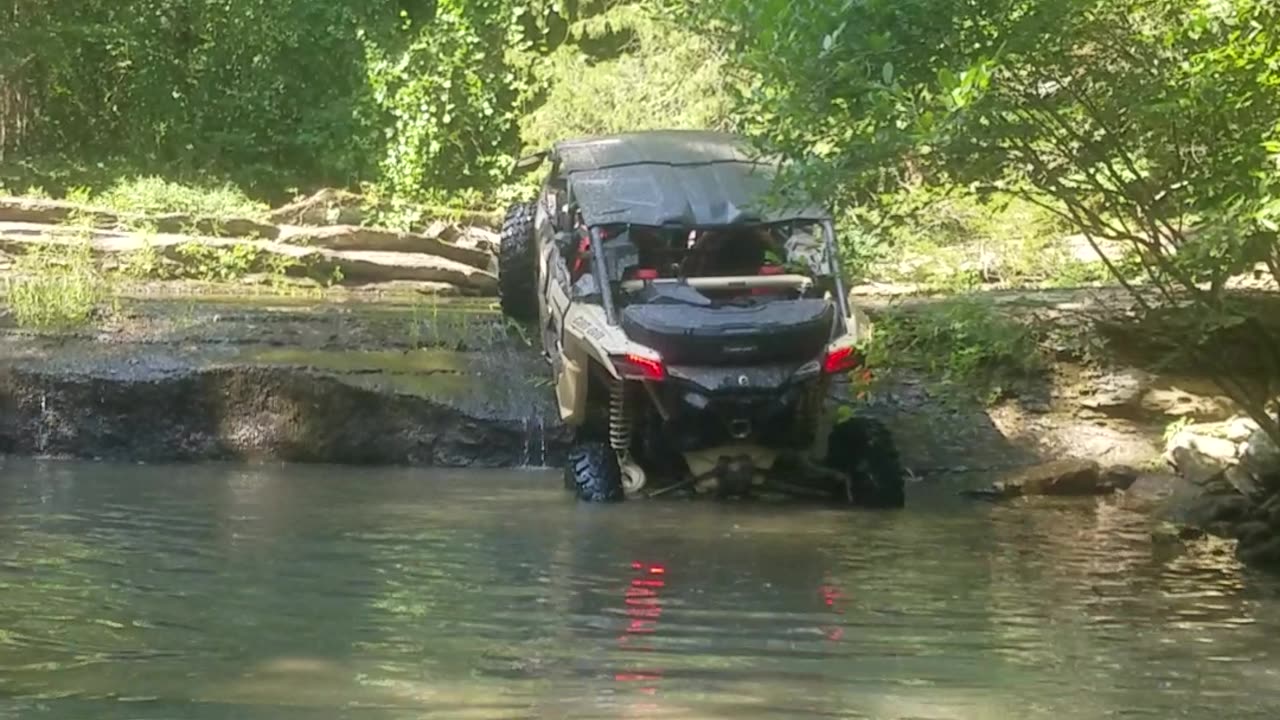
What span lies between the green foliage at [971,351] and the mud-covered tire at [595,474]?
2.70 meters

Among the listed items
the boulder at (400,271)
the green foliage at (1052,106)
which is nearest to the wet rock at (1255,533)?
the green foliage at (1052,106)

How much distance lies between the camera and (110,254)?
17.3 metres

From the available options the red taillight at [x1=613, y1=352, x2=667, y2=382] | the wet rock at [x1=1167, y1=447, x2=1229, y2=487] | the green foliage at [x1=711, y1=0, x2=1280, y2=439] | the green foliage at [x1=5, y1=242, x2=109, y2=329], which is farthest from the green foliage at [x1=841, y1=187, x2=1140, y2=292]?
the green foliage at [x1=5, y1=242, x2=109, y2=329]

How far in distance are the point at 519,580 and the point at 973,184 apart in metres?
3.20

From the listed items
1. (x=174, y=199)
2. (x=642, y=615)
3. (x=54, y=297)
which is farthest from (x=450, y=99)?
(x=642, y=615)

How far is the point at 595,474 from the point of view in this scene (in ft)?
32.1

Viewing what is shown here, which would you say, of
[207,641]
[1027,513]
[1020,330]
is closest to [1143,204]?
[1027,513]

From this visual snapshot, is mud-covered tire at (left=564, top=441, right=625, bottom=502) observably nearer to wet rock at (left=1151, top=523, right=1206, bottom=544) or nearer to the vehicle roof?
the vehicle roof

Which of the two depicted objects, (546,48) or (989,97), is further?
(546,48)

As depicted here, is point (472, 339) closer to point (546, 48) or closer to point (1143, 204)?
point (1143, 204)

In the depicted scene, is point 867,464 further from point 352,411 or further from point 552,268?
point 352,411

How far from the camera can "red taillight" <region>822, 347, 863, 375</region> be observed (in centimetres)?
961

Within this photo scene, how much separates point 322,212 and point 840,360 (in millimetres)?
11527

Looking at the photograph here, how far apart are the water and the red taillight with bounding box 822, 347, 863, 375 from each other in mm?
877
